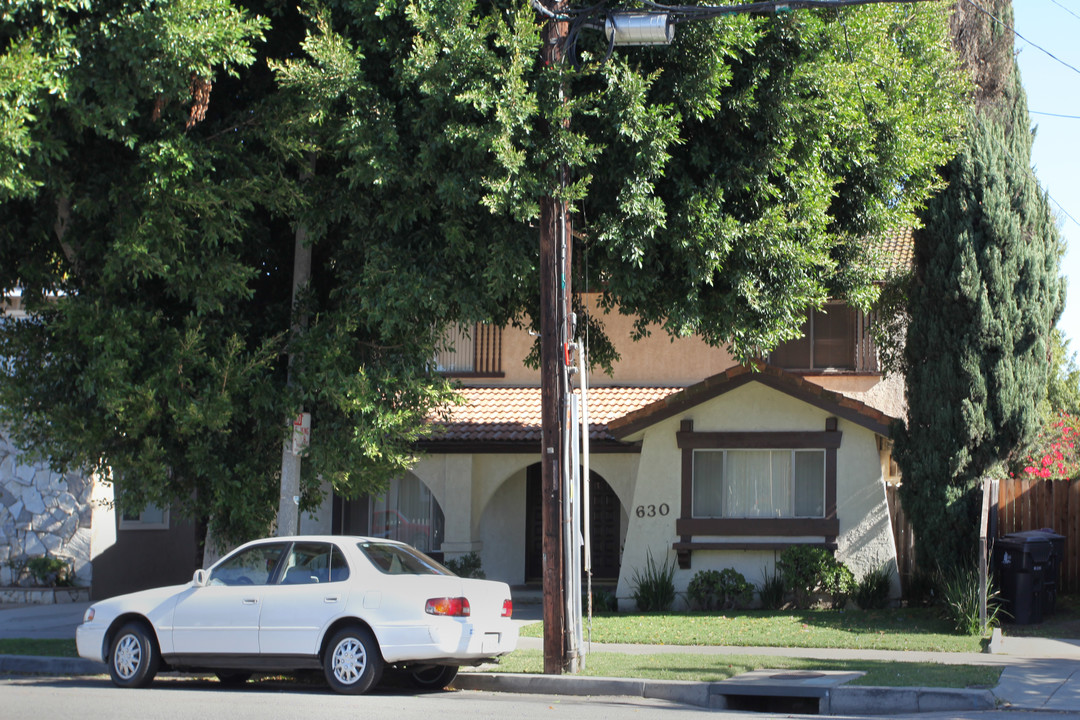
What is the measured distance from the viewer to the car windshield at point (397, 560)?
34.4 feet

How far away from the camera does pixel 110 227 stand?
11.7 metres

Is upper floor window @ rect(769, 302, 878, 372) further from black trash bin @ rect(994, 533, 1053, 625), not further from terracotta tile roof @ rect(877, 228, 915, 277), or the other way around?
black trash bin @ rect(994, 533, 1053, 625)

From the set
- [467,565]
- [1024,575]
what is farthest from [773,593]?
[467,565]

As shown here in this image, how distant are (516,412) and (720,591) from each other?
5230mm

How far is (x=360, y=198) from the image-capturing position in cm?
1255

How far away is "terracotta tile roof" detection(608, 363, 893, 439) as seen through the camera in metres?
16.9

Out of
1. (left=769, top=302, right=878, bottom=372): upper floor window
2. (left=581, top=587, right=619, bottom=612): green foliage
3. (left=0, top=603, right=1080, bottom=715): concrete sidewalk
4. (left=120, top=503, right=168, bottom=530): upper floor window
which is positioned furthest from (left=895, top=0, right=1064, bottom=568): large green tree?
(left=120, top=503, right=168, bottom=530): upper floor window

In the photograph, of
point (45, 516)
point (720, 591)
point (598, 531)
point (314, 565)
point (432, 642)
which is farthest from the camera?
point (598, 531)

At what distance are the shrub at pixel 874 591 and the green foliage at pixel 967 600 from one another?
1.51m

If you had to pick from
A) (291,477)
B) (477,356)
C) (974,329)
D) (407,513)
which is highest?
(477,356)

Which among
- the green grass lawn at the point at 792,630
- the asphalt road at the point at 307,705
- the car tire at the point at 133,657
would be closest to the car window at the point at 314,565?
the asphalt road at the point at 307,705

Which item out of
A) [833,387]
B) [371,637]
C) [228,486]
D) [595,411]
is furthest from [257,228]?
[833,387]

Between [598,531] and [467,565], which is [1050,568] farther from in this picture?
[467,565]

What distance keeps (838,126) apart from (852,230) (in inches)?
72.4
